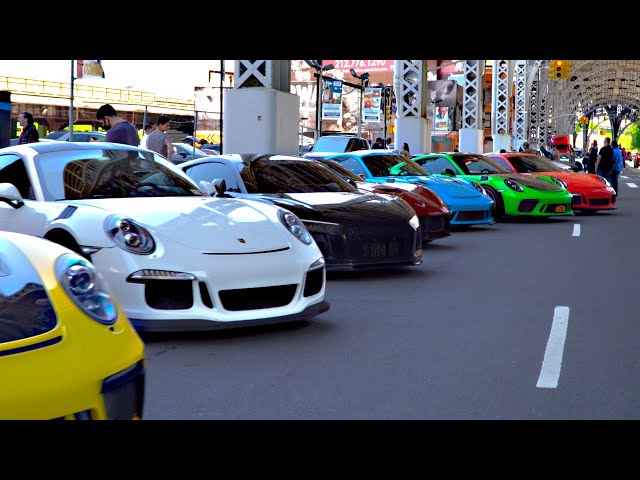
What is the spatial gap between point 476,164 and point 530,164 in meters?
1.73

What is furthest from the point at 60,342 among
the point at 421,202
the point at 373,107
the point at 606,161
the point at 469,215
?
the point at 373,107

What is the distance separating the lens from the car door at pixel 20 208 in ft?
21.8

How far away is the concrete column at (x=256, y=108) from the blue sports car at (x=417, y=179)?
4.08ft

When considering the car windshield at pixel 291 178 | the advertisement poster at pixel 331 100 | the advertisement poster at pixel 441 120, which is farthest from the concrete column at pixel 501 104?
the car windshield at pixel 291 178

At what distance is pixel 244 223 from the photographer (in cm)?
667

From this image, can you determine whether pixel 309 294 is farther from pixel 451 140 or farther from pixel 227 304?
pixel 451 140

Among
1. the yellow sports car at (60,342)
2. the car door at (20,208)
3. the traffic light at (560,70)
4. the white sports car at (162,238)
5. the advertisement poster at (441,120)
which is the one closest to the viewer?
the yellow sports car at (60,342)

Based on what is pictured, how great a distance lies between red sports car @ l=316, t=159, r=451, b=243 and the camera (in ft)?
39.3

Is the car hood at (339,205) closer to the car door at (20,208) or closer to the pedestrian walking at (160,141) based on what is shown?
the car door at (20,208)

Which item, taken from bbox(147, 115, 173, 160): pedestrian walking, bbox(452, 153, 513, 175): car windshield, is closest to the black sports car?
bbox(147, 115, 173, 160): pedestrian walking

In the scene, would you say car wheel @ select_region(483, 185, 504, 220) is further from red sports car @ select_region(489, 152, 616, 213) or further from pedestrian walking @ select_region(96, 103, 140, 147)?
pedestrian walking @ select_region(96, 103, 140, 147)
